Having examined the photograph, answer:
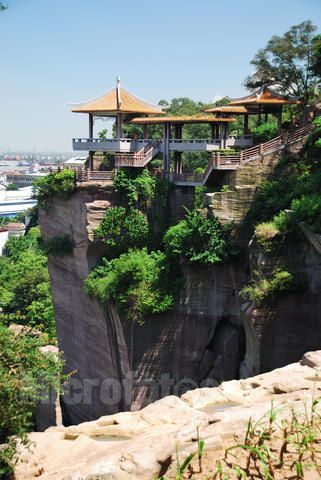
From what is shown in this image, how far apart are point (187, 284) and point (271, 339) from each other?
3630 mm

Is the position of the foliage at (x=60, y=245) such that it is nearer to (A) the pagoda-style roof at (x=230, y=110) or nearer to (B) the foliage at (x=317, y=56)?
(A) the pagoda-style roof at (x=230, y=110)

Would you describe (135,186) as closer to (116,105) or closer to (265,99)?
(116,105)

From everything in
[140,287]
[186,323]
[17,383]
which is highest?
[140,287]

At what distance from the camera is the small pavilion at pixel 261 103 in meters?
25.3

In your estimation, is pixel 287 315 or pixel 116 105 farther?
pixel 116 105

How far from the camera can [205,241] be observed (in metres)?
21.2

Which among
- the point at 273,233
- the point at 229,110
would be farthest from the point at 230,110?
the point at 273,233

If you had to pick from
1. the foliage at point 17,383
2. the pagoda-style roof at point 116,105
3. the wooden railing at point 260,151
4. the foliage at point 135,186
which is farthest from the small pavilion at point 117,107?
the foliage at point 17,383

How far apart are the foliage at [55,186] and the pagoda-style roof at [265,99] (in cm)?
649

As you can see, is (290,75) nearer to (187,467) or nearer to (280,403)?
(280,403)

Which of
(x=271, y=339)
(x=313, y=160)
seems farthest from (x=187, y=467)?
(x=313, y=160)

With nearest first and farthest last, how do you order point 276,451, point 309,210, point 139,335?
point 276,451, point 309,210, point 139,335

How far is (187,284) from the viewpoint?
21672 millimetres

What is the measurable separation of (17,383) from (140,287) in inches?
345
